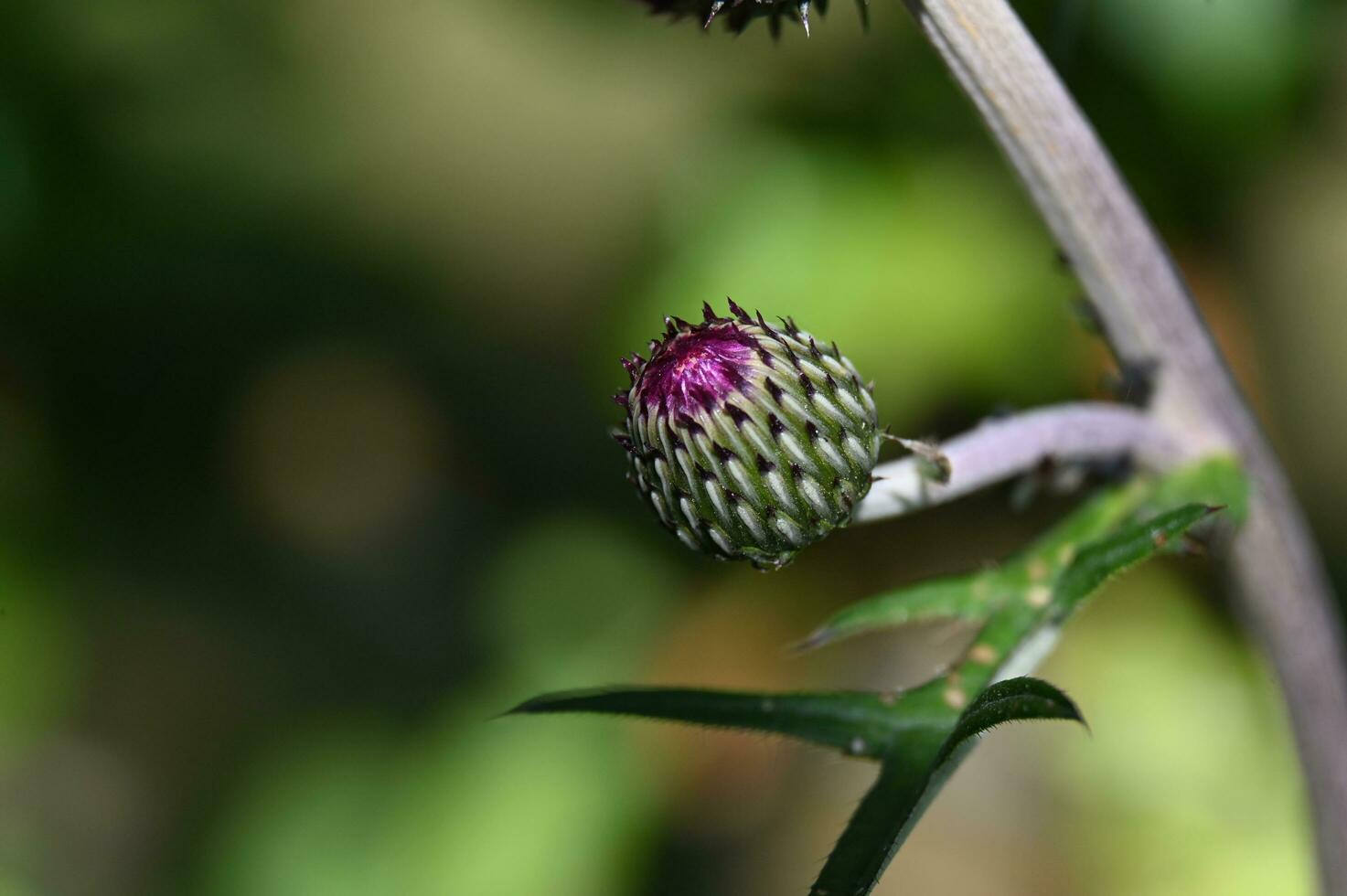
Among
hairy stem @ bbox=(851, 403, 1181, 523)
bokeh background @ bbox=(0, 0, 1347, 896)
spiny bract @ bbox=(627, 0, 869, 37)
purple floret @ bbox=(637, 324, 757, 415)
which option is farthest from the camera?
bokeh background @ bbox=(0, 0, 1347, 896)

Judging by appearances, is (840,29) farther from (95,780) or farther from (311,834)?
(95,780)

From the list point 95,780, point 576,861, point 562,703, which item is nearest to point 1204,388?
point 562,703

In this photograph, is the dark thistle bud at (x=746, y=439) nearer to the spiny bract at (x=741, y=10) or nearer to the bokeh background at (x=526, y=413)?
the spiny bract at (x=741, y=10)

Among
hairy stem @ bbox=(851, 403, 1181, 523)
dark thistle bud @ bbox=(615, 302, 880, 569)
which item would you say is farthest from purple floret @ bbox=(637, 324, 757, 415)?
hairy stem @ bbox=(851, 403, 1181, 523)

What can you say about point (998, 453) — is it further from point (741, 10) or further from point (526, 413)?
point (526, 413)

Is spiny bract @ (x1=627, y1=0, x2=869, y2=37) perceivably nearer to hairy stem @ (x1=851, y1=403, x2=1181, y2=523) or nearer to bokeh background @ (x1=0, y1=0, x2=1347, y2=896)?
hairy stem @ (x1=851, y1=403, x2=1181, y2=523)


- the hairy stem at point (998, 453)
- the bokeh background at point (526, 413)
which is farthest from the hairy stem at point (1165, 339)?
the bokeh background at point (526, 413)

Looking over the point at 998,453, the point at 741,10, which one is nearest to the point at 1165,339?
the point at 998,453
